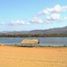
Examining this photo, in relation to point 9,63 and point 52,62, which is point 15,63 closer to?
point 9,63

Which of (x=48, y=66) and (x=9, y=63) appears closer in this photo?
(x=48, y=66)

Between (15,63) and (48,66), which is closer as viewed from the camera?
(48,66)

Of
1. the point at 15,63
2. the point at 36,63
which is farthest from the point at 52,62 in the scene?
the point at 15,63

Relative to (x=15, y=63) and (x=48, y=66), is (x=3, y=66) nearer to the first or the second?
(x=15, y=63)

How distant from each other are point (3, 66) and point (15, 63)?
92 centimetres

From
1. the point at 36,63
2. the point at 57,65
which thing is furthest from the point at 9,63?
the point at 57,65

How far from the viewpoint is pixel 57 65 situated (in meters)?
11.2

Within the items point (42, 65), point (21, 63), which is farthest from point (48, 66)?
point (21, 63)

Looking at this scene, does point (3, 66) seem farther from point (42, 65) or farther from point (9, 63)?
point (42, 65)

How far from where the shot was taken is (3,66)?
36.0 feet

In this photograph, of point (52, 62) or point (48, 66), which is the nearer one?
point (48, 66)

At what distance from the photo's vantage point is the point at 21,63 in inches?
464

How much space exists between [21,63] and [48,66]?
4.43ft

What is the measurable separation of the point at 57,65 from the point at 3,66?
2.16m
